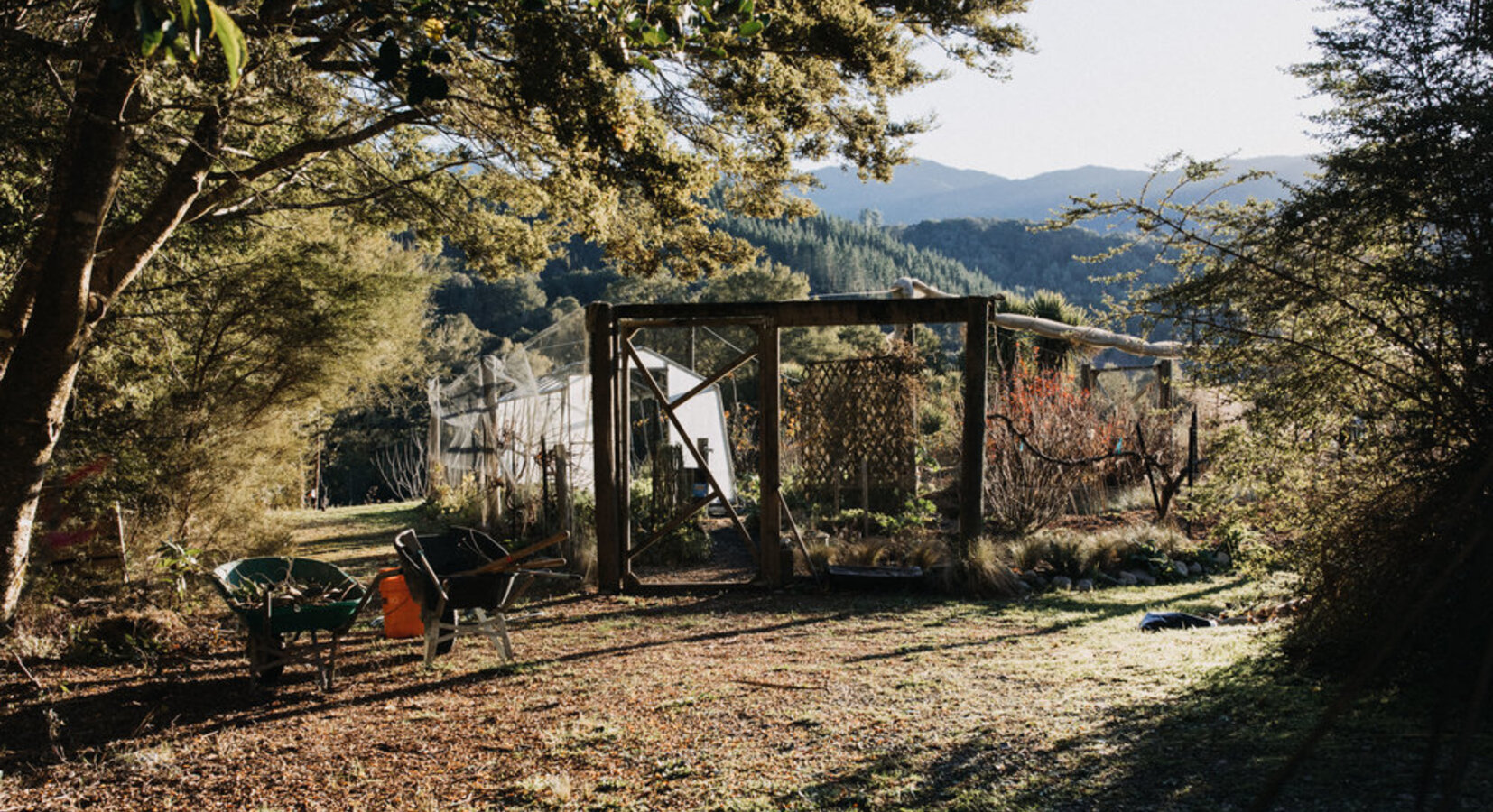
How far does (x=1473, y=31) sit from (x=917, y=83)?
4953 mm

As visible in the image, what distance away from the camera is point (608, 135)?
218 inches

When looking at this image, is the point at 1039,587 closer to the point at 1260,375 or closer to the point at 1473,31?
the point at 1260,375

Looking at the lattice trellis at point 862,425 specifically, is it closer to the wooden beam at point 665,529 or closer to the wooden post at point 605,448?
the wooden beam at point 665,529

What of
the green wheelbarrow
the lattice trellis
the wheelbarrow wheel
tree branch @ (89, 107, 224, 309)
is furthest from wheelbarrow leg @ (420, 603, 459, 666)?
the lattice trellis

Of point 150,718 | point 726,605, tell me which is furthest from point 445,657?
point 726,605

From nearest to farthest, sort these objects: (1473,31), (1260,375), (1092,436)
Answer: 1. (1473,31)
2. (1260,375)
3. (1092,436)

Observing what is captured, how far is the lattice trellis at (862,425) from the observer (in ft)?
35.5

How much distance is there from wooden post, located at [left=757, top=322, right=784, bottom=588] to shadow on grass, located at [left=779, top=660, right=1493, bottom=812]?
159 inches

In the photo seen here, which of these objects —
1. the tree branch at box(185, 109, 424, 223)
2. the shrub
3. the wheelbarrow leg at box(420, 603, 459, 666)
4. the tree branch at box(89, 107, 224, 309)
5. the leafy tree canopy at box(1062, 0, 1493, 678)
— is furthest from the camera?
the shrub

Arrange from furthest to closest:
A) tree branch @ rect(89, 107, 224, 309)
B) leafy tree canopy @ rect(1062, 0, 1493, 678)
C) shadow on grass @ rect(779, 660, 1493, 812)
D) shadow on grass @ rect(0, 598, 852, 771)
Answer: tree branch @ rect(89, 107, 224, 309), shadow on grass @ rect(0, 598, 852, 771), leafy tree canopy @ rect(1062, 0, 1493, 678), shadow on grass @ rect(779, 660, 1493, 812)

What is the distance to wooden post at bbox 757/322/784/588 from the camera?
307 inches

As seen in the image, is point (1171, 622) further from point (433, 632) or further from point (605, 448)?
point (433, 632)

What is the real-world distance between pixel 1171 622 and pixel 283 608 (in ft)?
17.4

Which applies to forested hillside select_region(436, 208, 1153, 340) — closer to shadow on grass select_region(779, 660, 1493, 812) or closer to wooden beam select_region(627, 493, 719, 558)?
wooden beam select_region(627, 493, 719, 558)
